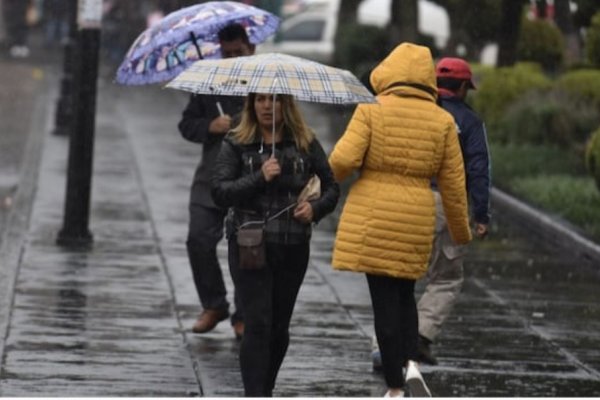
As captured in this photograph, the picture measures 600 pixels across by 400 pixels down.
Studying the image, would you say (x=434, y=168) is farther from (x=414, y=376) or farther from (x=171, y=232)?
(x=171, y=232)

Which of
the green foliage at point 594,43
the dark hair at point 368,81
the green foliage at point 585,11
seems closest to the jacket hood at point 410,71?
the dark hair at point 368,81

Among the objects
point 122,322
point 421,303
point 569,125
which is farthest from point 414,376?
point 569,125

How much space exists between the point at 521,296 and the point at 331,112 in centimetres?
1670

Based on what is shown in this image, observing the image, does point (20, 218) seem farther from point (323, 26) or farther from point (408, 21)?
point (323, 26)

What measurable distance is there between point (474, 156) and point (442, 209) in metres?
0.39

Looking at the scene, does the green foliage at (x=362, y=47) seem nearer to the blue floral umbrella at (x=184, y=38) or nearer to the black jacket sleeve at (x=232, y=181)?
the blue floral umbrella at (x=184, y=38)

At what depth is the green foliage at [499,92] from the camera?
2314 centimetres

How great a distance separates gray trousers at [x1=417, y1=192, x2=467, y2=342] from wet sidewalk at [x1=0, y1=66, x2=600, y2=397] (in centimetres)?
26

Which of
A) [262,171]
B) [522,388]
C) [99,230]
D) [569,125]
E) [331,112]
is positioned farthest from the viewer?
[331,112]

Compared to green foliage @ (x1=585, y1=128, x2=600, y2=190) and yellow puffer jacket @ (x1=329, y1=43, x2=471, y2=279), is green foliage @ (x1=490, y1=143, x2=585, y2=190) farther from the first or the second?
yellow puffer jacket @ (x1=329, y1=43, x2=471, y2=279)

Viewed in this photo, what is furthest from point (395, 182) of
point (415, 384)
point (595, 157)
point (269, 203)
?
point (595, 157)

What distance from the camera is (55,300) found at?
12109 mm

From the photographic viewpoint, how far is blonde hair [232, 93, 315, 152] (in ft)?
28.5

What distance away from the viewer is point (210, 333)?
447 inches
